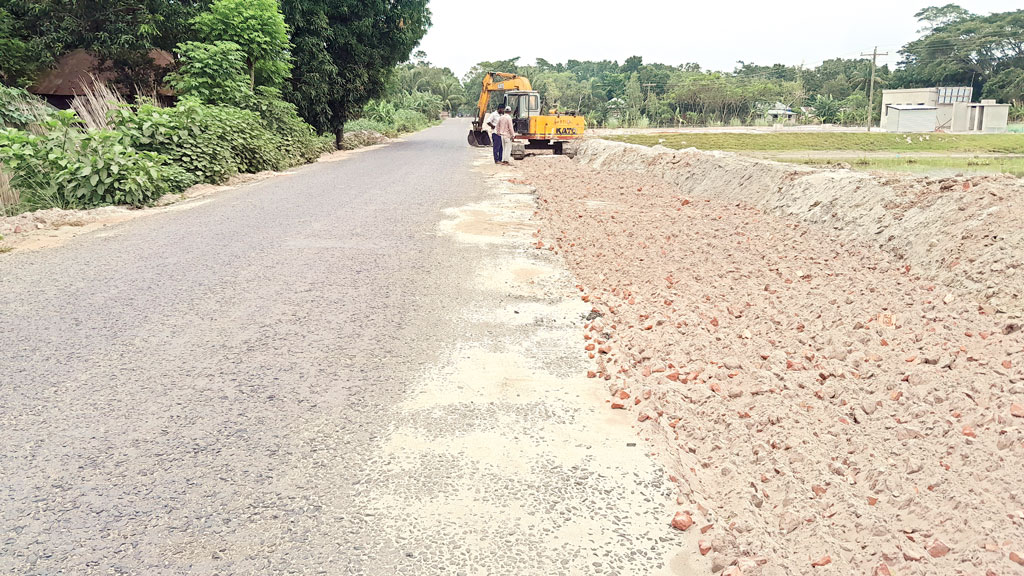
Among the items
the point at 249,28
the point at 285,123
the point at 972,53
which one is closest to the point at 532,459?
the point at 249,28

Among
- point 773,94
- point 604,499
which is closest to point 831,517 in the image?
point 604,499

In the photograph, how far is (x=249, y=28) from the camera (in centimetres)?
1883

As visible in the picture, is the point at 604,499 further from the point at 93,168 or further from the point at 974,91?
the point at 974,91

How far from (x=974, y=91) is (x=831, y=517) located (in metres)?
96.1

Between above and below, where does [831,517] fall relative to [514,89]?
below

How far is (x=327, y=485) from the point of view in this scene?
3.08m

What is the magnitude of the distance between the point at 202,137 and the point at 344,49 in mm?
14371

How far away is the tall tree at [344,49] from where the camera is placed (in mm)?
24703

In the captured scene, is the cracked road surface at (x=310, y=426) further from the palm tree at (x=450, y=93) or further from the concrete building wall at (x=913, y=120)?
the palm tree at (x=450, y=93)

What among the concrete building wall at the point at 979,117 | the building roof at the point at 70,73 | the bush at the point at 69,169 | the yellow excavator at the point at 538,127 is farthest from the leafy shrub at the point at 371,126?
the concrete building wall at the point at 979,117

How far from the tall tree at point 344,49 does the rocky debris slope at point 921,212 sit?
1700cm

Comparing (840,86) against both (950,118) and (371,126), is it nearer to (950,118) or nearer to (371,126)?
(950,118)

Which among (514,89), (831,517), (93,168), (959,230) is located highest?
(514,89)

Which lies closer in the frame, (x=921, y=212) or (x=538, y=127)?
(x=921, y=212)
